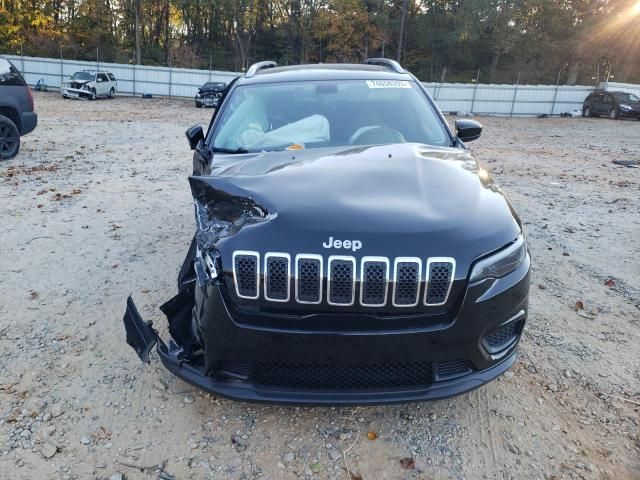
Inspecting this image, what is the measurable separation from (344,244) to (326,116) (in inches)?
68.0

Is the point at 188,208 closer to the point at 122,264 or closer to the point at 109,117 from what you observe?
the point at 122,264

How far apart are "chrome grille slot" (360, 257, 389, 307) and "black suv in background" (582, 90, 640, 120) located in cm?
2675

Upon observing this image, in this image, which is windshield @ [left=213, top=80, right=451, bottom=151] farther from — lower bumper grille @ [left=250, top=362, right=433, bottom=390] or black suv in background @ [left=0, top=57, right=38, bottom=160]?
black suv in background @ [left=0, top=57, right=38, bottom=160]

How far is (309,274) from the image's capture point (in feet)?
6.59

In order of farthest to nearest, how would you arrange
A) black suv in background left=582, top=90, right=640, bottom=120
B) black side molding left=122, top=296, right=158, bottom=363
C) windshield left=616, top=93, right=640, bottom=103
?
windshield left=616, top=93, right=640, bottom=103, black suv in background left=582, top=90, right=640, bottom=120, black side molding left=122, top=296, right=158, bottom=363

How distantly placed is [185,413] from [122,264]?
2225mm

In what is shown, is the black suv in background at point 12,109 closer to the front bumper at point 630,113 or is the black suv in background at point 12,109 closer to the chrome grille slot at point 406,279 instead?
the chrome grille slot at point 406,279

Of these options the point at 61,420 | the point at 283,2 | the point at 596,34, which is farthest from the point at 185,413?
the point at 283,2

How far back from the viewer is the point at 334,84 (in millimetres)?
3766

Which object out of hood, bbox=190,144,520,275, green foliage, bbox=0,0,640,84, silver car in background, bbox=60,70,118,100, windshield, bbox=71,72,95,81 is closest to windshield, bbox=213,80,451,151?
hood, bbox=190,144,520,275

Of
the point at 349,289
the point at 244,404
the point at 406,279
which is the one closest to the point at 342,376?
the point at 349,289

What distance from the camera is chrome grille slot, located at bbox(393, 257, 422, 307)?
6.56ft

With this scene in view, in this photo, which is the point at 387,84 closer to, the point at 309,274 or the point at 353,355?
the point at 309,274

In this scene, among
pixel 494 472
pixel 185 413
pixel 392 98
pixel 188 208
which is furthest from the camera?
pixel 188 208
